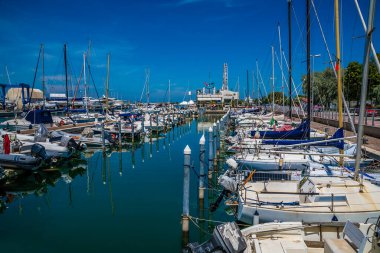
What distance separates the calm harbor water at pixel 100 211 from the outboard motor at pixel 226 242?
8.76 ft

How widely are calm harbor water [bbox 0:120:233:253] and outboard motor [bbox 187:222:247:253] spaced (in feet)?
8.76

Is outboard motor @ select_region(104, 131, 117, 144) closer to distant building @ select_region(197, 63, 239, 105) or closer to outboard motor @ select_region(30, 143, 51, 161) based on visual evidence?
outboard motor @ select_region(30, 143, 51, 161)

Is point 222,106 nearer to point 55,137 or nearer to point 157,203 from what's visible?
point 55,137

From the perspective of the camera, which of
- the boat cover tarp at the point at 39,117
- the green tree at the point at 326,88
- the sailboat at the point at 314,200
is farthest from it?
the green tree at the point at 326,88

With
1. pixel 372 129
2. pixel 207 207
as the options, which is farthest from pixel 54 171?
pixel 372 129

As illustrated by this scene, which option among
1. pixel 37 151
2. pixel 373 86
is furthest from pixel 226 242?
pixel 373 86

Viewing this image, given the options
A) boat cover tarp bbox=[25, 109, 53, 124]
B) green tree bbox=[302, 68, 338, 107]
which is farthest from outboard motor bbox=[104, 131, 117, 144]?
green tree bbox=[302, 68, 338, 107]

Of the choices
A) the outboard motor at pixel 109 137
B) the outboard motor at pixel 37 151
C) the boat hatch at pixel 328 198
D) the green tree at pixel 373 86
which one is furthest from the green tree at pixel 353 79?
the outboard motor at pixel 37 151

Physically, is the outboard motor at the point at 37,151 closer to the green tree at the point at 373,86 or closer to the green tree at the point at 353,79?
the green tree at the point at 373,86

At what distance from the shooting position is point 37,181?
21.7 meters

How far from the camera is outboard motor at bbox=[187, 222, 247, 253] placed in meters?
7.91

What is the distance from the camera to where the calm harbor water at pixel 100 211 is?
12.5 metres

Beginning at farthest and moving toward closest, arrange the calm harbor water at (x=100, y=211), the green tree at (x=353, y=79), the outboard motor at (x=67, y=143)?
1. the green tree at (x=353, y=79)
2. the outboard motor at (x=67, y=143)
3. the calm harbor water at (x=100, y=211)

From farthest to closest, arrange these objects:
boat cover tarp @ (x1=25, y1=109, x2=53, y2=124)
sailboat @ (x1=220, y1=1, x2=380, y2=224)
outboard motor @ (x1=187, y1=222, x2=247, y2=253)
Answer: boat cover tarp @ (x1=25, y1=109, x2=53, y2=124)
sailboat @ (x1=220, y1=1, x2=380, y2=224)
outboard motor @ (x1=187, y1=222, x2=247, y2=253)
